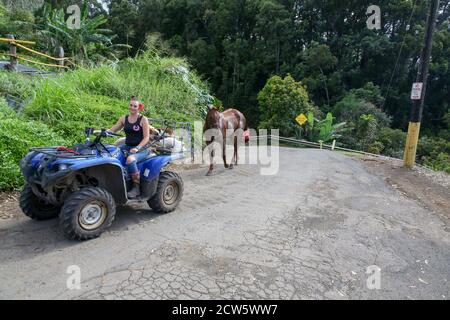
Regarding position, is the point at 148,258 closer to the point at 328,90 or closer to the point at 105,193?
the point at 105,193

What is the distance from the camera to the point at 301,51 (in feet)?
116

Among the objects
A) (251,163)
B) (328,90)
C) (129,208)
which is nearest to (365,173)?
(251,163)

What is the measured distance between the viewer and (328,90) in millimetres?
33625

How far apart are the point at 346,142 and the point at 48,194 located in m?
24.2

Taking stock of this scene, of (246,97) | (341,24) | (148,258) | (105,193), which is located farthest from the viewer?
(246,97)

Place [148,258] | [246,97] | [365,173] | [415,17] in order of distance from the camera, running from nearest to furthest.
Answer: [148,258] < [365,173] < [415,17] < [246,97]

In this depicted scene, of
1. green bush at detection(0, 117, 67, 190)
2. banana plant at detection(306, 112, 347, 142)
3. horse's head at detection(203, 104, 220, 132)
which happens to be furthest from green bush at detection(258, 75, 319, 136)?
green bush at detection(0, 117, 67, 190)

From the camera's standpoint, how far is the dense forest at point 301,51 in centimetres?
2522

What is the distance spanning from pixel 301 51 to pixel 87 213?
34.6m

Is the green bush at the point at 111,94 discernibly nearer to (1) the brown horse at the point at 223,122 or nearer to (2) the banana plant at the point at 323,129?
(1) the brown horse at the point at 223,122

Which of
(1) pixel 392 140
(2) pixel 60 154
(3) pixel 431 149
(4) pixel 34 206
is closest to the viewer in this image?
(2) pixel 60 154

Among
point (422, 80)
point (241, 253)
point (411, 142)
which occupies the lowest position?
point (241, 253)

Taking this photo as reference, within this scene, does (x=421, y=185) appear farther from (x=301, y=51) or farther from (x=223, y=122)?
(x=301, y=51)

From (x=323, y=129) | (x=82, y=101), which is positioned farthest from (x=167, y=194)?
(x=323, y=129)
